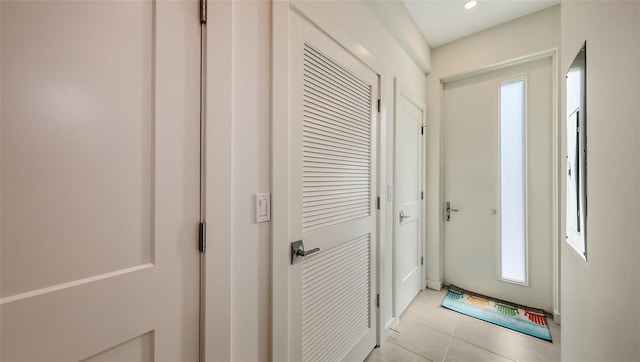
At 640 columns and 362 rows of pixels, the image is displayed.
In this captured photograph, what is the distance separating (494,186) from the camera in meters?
2.42

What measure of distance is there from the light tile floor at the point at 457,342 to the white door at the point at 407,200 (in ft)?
0.67

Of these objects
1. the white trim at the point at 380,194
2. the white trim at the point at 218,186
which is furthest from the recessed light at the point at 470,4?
the white trim at the point at 218,186

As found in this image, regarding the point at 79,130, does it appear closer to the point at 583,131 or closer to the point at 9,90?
the point at 9,90

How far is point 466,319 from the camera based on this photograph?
2.12 m

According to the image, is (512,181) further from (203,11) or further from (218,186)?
(203,11)

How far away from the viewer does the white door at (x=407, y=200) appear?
2094mm

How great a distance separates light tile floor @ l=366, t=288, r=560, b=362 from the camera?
169cm

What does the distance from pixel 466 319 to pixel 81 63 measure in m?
2.89

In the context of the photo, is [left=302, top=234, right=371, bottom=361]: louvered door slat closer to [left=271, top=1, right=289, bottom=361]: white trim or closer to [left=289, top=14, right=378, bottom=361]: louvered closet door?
[left=289, top=14, right=378, bottom=361]: louvered closet door

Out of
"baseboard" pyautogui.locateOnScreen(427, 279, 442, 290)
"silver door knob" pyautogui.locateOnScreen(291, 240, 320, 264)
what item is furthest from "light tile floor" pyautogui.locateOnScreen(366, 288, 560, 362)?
"silver door knob" pyautogui.locateOnScreen(291, 240, 320, 264)

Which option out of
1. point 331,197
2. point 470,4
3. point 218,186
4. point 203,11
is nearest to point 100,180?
point 218,186

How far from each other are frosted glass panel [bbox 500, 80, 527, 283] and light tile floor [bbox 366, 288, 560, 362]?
0.52 meters

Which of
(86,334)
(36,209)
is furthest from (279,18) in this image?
(86,334)

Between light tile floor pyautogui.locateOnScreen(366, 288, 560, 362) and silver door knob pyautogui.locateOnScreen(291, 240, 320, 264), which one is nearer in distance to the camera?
silver door knob pyautogui.locateOnScreen(291, 240, 320, 264)
